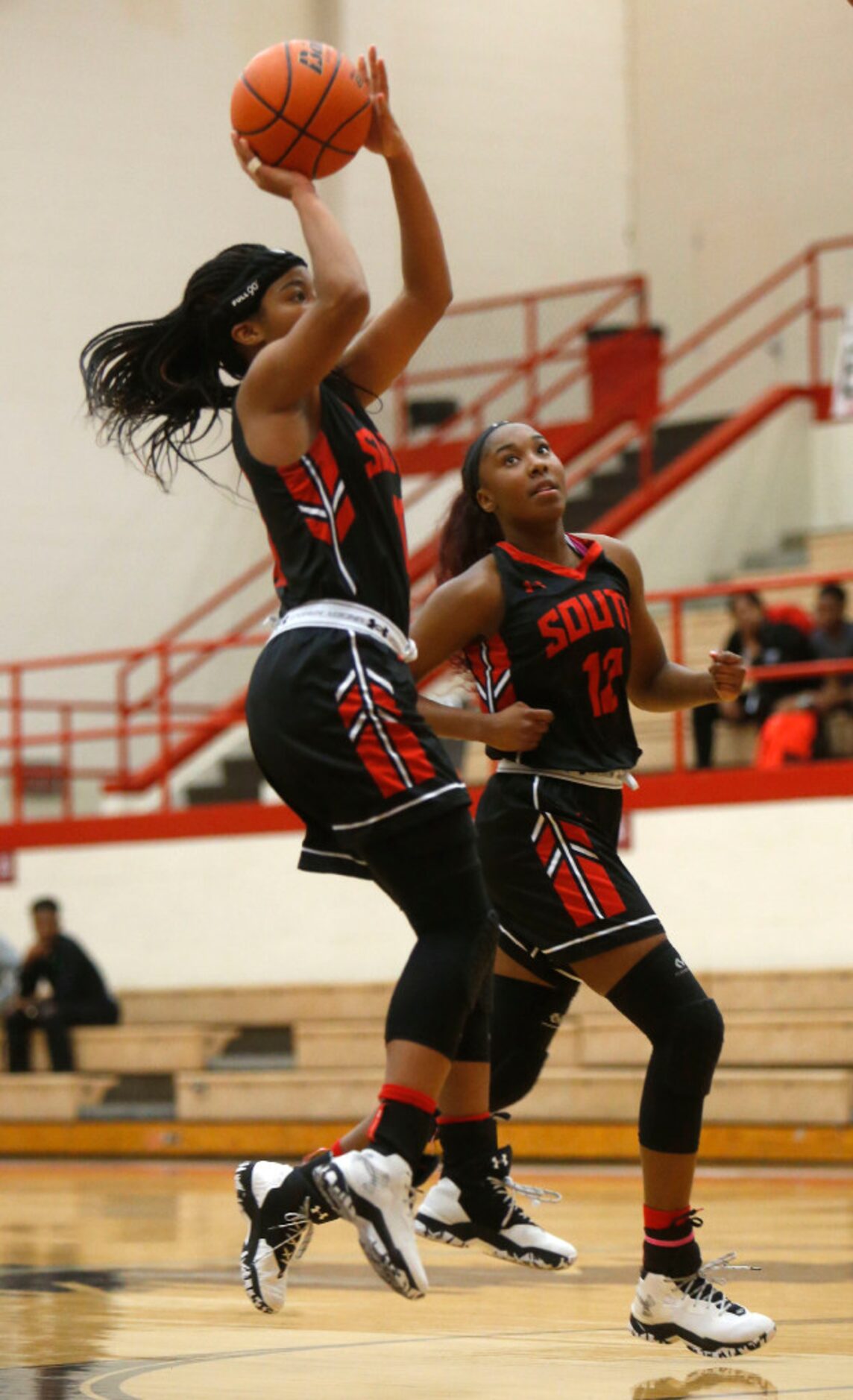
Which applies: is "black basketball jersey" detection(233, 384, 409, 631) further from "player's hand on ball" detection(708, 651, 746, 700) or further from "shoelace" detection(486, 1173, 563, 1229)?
"shoelace" detection(486, 1173, 563, 1229)

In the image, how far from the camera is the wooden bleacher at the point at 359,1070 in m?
10.6

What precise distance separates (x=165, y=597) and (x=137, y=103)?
3851 millimetres

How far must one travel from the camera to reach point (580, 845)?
4.68m

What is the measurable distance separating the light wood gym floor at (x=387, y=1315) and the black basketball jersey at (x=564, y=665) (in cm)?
125

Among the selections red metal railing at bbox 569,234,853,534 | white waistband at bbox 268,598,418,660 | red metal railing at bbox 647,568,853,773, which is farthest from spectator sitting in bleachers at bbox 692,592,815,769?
white waistband at bbox 268,598,418,660

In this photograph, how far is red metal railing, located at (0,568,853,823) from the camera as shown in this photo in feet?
45.1

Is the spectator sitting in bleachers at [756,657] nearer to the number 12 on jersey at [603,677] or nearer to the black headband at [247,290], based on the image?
the number 12 on jersey at [603,677]

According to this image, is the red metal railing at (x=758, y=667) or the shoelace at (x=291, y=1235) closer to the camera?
the shoelace at (x=291, y=1235)

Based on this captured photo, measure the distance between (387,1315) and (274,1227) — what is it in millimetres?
1498

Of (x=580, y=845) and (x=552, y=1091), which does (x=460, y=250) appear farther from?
(x=580, y=845)

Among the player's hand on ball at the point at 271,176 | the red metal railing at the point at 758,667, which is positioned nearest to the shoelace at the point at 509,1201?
the player's hand on ball at the point at 271,176

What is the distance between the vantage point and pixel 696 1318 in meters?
4.42

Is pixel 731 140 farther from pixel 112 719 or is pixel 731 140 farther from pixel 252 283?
pixel 252 283

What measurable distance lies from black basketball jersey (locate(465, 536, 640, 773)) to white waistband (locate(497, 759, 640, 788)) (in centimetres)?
1
